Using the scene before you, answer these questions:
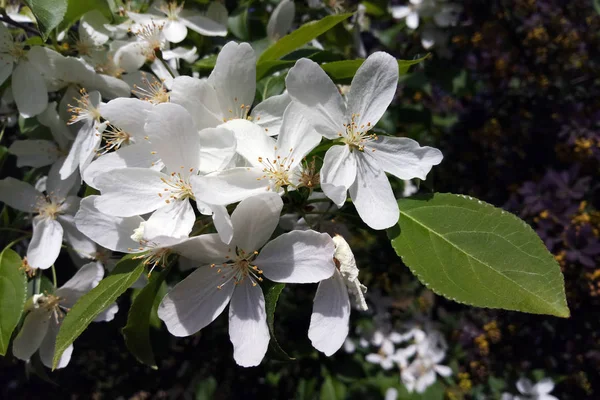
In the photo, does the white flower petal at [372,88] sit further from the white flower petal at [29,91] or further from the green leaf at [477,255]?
the white flower petal at [29,91]

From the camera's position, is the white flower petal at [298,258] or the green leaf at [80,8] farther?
the green leaf at [80,8]

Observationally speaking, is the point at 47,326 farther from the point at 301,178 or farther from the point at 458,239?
the point at 458,239

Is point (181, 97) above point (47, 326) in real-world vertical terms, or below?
above

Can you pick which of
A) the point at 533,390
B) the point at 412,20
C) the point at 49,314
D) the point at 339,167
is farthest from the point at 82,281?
the point at 533,390

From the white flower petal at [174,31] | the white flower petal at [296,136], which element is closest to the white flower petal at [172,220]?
the white flower petal at [296,136]

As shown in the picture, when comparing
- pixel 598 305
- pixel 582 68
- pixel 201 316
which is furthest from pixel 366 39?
pixel 201 316

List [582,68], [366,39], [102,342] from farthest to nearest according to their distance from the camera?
1. [582,68]
2. [366,39]
3. [102,342]

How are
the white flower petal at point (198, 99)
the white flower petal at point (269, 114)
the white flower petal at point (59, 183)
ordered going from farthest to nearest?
the white flower petal at point (59, 183)
the white flower petal at point (269, 114)
the white flower petal at point (198, 99)
